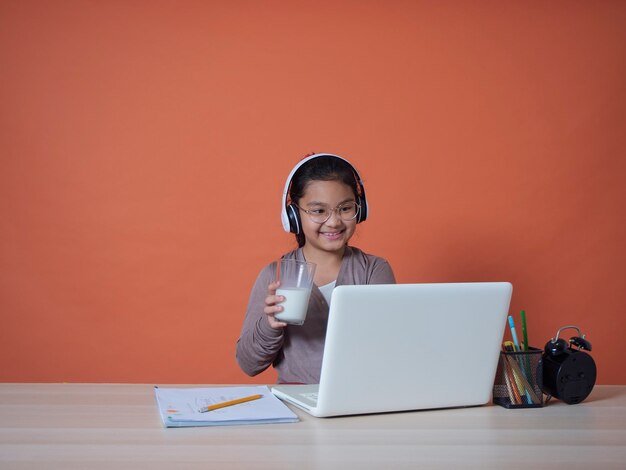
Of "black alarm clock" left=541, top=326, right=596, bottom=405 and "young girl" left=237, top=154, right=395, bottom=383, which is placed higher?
"young girl" left=237, top=154, right=395, bottom=383

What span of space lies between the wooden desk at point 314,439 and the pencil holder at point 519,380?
3 centimetres

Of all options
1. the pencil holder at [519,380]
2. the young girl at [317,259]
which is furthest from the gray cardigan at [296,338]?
the pencil holder at [519,380]

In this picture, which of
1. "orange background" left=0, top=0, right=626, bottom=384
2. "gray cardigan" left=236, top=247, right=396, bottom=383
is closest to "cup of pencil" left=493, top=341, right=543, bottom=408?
"gray cardigan" left=236, top=247, right=396, bottom=383

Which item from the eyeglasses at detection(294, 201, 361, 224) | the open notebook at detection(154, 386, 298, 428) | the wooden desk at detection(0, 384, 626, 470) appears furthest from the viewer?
the eyeglasses at detection(294, 201, 361, 224)

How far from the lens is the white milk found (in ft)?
5.22

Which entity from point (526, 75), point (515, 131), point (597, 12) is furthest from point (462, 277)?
point (597, 12)

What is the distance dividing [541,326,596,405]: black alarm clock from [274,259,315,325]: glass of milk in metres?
0.53

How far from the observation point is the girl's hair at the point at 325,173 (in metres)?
2.12

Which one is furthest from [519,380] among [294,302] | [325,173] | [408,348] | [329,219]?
[325,173]

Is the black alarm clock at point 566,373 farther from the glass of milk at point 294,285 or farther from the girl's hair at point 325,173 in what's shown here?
the girl's hair at point 325,173

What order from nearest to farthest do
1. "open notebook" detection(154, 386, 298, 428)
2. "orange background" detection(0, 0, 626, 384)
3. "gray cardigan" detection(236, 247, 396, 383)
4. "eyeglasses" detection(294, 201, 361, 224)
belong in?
1. "open notebook" detection(154, 386, 298, 428)
2. "gray cardigan" detection(236, 247, 396, 383)
3. "eyeglasses" detection(294, 201, 361, 224)
4. "orange background" detection(0, 0, 626, 384)

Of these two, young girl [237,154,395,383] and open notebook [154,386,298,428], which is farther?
young girl [237,154,395,383]

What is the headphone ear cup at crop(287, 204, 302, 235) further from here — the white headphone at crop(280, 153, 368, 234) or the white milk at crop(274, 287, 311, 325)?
the white milk at crop(274, 287, 311, 325)

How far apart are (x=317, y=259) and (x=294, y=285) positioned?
0.63 meters
